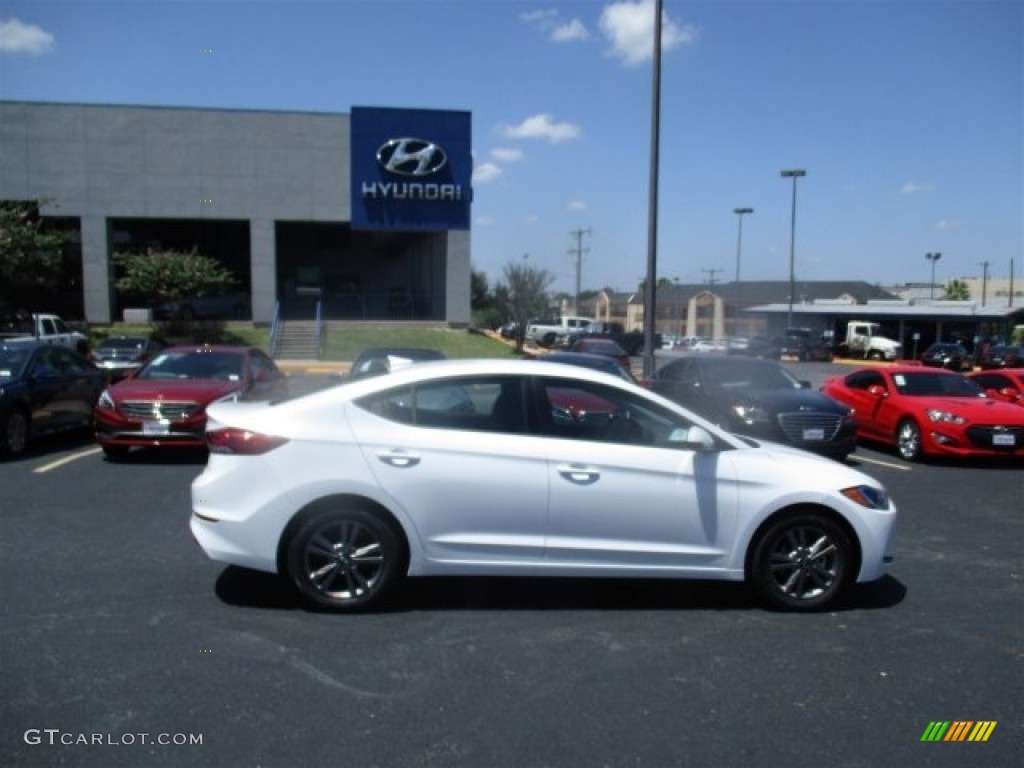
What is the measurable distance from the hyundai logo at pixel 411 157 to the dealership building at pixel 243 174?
0.13ft

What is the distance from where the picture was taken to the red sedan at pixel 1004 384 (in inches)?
564

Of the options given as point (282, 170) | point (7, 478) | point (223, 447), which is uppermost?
point (282, 170)

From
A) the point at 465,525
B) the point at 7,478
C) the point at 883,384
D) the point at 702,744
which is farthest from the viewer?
the point at 883,384

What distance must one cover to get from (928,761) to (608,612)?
2.04 meters

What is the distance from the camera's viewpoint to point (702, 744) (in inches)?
143

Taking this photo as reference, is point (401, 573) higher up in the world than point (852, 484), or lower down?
lower down

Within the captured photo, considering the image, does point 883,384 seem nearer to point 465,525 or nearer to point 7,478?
point 465,525

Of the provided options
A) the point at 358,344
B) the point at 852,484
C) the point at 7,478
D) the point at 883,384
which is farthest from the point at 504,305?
the point at 852,484

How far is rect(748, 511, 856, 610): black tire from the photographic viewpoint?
5234mm

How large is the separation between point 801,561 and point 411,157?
31807 millimetres

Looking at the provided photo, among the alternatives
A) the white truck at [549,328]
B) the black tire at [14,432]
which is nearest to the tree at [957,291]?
the white truck at [549,328]

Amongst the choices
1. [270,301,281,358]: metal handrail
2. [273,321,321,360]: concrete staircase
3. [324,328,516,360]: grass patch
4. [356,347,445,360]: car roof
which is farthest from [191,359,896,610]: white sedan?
[270,301,281,358]: metal handrail

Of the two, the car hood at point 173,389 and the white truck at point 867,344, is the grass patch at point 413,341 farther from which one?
the white truck at point 867,344

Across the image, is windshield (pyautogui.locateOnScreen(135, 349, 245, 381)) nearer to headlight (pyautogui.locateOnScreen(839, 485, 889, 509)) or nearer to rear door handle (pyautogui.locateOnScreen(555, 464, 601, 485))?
rear door handle (pyautogui.locateOnScreen(555, 464, 601, 485))
